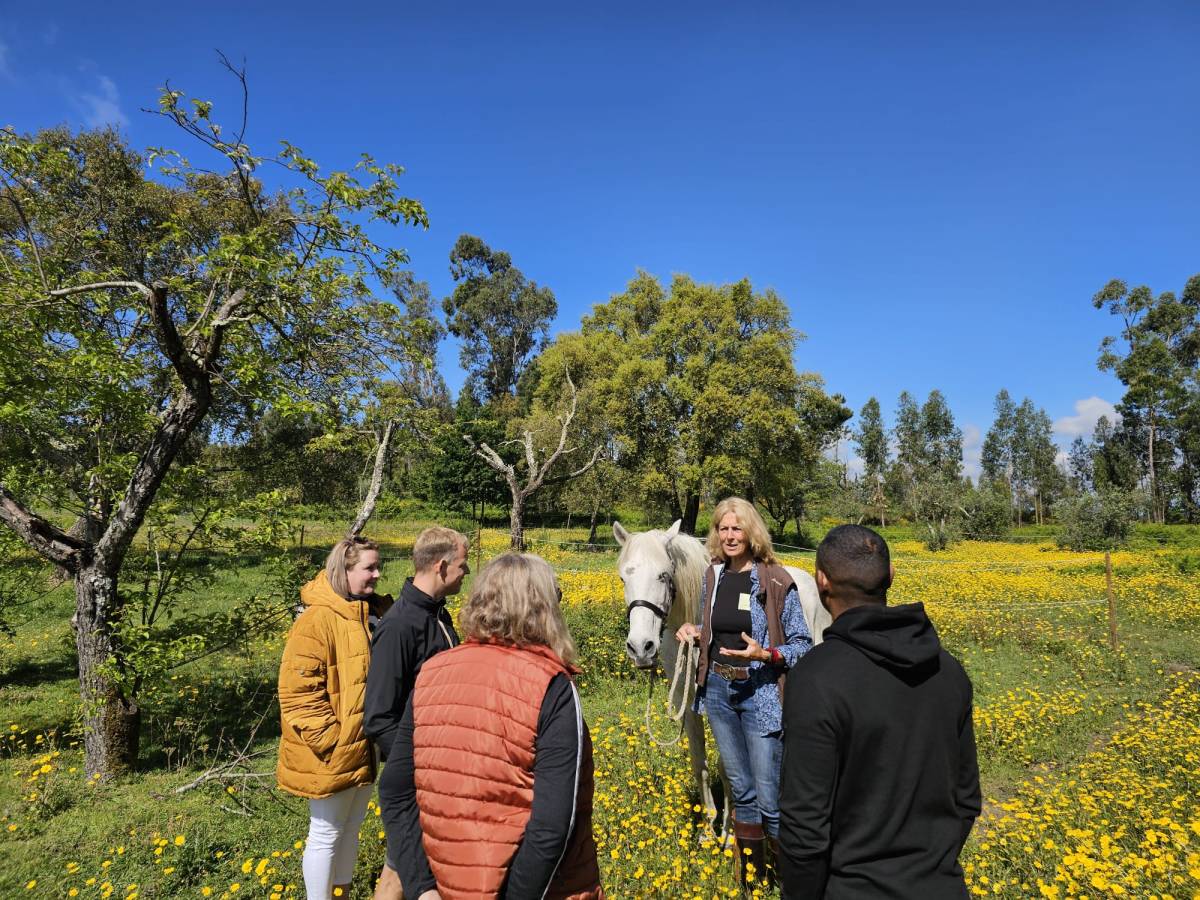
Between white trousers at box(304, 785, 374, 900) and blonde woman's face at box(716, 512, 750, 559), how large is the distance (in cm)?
222

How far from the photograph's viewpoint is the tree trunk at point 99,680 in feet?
15.6

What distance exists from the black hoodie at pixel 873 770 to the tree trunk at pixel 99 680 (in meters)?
5.47

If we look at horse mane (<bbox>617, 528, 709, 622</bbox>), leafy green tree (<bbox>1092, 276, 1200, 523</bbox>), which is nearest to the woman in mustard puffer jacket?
horse mane (<bbox>617, 528, 709, 622</bbox>)

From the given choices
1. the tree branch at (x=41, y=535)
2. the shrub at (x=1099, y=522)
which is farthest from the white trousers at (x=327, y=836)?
the shrub at (x=1099, y=522)

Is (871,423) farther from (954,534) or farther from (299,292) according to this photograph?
(299,292)

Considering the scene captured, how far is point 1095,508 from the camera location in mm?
27141

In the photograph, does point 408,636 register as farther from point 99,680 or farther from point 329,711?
point 99,680

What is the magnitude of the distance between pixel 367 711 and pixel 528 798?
0.93 m

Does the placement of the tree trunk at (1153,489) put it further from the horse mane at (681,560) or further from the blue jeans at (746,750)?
the blue jeans at (746,750)

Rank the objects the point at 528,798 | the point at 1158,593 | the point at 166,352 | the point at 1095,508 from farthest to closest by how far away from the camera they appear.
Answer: the point at 1095,508 → the point at 1158,593 → the point at 166,352 → the point at 528,798

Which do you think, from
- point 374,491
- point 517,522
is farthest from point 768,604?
point 517,522

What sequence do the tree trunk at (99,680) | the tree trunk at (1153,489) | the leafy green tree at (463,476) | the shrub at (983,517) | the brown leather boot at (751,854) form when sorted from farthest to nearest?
1. the tree trunk at (1153,489)
2. the shrub at (983,517)
3. the leafy green tree at (463,476)
4. the tree trunk at (99,680)
5. the brown leather boot at (751,854)

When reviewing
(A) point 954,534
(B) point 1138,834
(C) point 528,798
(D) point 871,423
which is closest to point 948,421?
(D) point 871,423

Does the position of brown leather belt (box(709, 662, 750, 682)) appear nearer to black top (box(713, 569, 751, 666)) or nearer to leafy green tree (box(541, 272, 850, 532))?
black top (box(713, 569, 751, 666))
